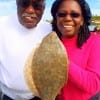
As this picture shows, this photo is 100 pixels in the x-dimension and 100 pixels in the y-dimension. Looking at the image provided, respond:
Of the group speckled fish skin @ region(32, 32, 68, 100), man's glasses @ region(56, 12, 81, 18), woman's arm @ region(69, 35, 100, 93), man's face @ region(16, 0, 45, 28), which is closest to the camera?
speckled fish skin @ region(32, 32, 68, 100)

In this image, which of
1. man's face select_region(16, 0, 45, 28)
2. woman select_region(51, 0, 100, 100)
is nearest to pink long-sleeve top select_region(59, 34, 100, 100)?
woman select_region(51, 0, 100, 100)

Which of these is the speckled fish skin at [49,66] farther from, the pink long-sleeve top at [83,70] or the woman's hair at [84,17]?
the woman's hair at [84,17]

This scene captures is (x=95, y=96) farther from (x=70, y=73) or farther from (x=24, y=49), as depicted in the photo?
(x=24, y=49)

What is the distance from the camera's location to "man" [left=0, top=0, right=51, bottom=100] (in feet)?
5.98

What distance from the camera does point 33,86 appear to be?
1.38 m

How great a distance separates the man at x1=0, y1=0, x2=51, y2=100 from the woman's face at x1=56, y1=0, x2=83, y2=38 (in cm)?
21

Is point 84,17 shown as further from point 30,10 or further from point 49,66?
point 49,66

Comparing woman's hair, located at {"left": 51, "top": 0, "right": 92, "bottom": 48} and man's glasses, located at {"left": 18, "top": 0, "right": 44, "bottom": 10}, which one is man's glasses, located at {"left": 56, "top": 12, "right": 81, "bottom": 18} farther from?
man's glasses, located at {"left": 18, "top": 0, "right": 44, "bottom": 10}

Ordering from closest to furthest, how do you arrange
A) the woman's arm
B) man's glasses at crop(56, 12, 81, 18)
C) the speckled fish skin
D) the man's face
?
1. the speckled fish skin
2. the woman's arm
3. man's glasses at crop(56, 12, 81, 18)
4. the man's face

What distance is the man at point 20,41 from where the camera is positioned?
182 cm

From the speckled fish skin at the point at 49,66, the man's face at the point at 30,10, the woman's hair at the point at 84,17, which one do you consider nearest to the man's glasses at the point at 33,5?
the man's face at the point at 30,10

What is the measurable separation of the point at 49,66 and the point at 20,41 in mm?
544

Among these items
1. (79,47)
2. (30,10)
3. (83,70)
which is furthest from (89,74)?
(30,10)

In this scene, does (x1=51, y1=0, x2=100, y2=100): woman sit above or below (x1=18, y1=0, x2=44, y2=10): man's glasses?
below
